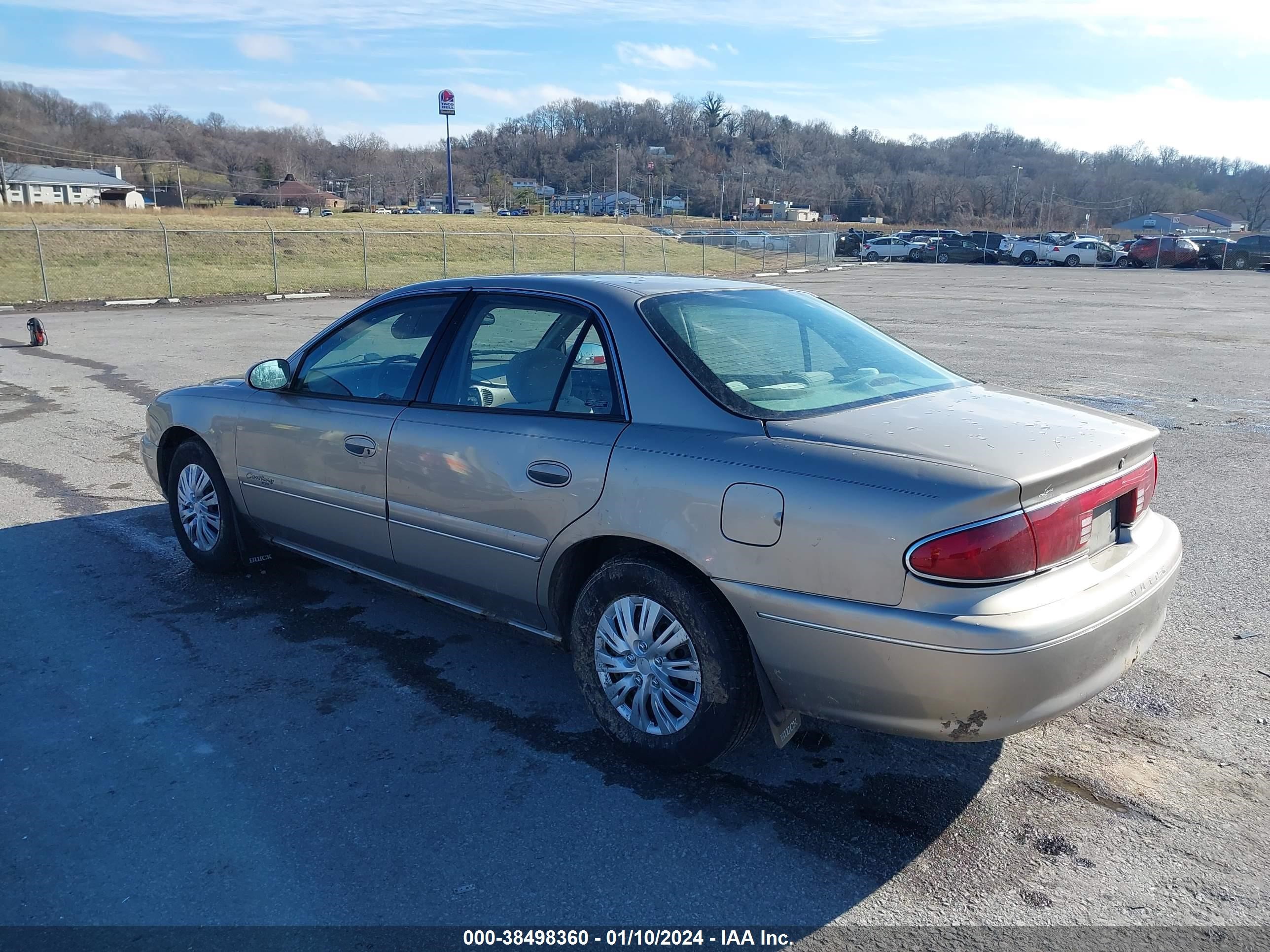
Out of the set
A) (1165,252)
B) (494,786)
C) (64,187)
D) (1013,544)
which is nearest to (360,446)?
(494,786)

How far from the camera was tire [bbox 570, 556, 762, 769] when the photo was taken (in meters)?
3.15

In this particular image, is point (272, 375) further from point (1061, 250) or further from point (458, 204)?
point (458, 204)

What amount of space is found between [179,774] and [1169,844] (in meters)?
3.29

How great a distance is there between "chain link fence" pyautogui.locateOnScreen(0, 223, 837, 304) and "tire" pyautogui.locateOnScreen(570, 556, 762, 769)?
21378 mm

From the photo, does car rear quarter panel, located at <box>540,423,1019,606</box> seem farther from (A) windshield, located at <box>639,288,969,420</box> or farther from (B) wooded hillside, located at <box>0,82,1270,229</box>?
(B) wooded hillside, located at <box>0,82,1270,229</box>

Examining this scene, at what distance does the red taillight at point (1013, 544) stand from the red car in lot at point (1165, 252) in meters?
53.1

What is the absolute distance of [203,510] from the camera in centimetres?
534

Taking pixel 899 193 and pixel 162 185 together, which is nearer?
pixel 162 185

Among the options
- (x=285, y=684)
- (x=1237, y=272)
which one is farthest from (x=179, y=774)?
(x=1237, y=272)

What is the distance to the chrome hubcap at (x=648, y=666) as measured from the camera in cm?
328

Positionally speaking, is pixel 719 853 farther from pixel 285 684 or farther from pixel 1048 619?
pixel 285 684

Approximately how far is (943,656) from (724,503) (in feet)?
2.61

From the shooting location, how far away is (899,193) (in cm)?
15025

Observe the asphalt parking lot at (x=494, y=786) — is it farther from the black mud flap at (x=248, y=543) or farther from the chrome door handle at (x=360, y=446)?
the chrome door handle at (x=360, y=446)
